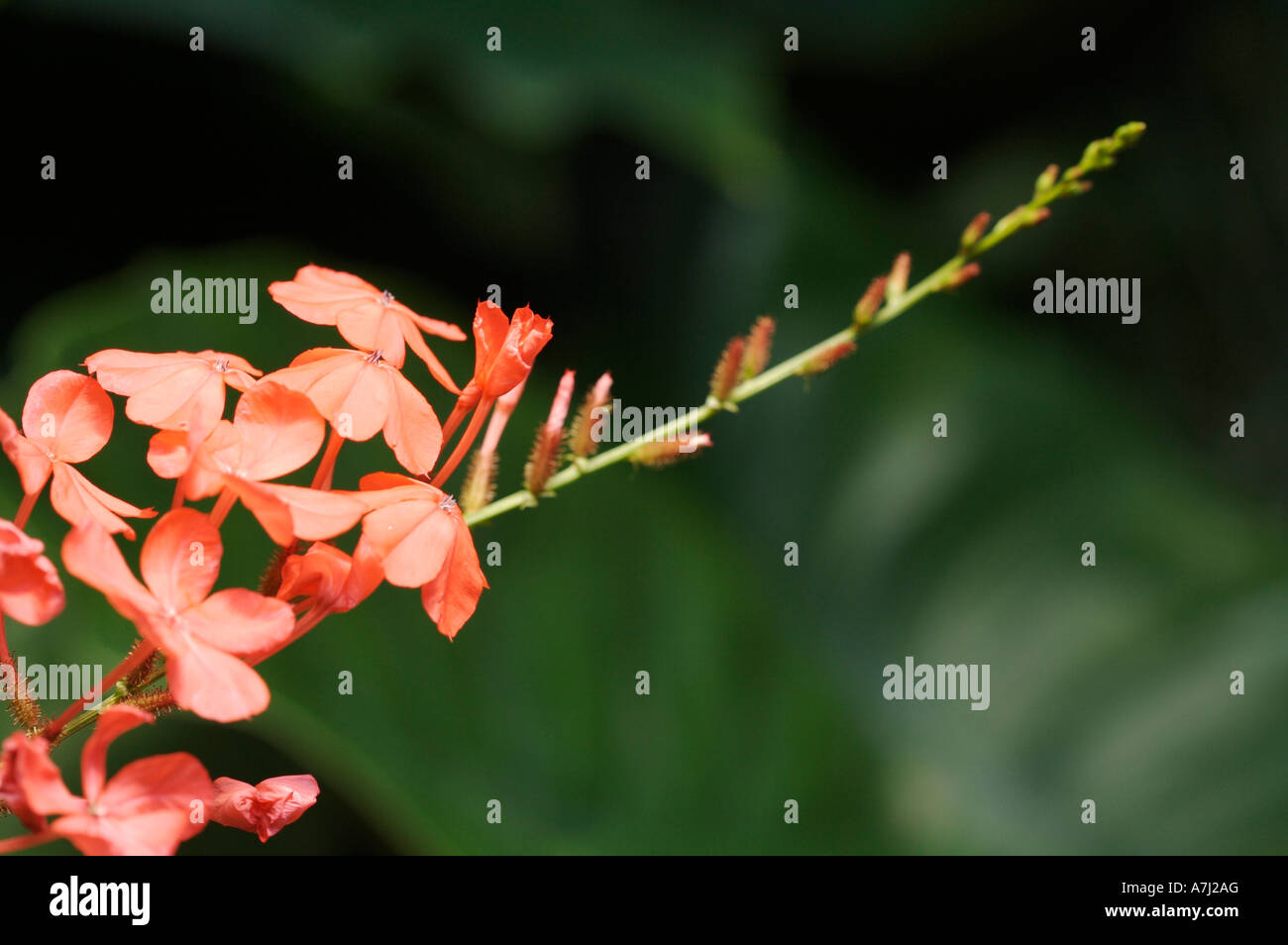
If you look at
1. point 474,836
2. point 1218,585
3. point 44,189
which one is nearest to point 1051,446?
point 1218,585

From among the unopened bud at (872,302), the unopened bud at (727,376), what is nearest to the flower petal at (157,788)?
the unopened bud at (727,376)

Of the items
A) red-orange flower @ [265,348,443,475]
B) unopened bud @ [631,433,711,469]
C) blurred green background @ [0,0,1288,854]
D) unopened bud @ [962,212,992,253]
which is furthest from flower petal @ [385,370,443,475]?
blurred green background @ [0,0,1288,854]

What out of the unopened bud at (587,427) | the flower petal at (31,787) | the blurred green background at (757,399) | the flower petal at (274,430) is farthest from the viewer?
the blurred green background at (757,399)

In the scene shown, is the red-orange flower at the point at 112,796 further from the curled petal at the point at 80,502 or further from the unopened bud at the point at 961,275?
the unopened bud at the point at 961,275

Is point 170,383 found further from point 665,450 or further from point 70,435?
point 665,450

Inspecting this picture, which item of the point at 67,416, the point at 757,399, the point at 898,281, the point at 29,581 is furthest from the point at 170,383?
the point at 757,399

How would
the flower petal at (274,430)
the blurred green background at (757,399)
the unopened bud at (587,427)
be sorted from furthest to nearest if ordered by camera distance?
the blurred green background at (757,399)
the unopened bud at (587,427)
the flower petal at (274,430)

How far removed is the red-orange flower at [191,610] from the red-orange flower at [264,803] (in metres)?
0.09

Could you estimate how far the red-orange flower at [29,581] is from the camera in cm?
44

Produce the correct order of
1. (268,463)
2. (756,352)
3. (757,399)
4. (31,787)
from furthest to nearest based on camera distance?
(757,399) < (756,352) < (268,463) < (31,787)

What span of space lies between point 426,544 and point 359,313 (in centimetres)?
16

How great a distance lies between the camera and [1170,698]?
198cm

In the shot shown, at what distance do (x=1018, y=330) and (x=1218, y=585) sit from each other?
0.65m

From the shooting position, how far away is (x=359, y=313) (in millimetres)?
→ 619
